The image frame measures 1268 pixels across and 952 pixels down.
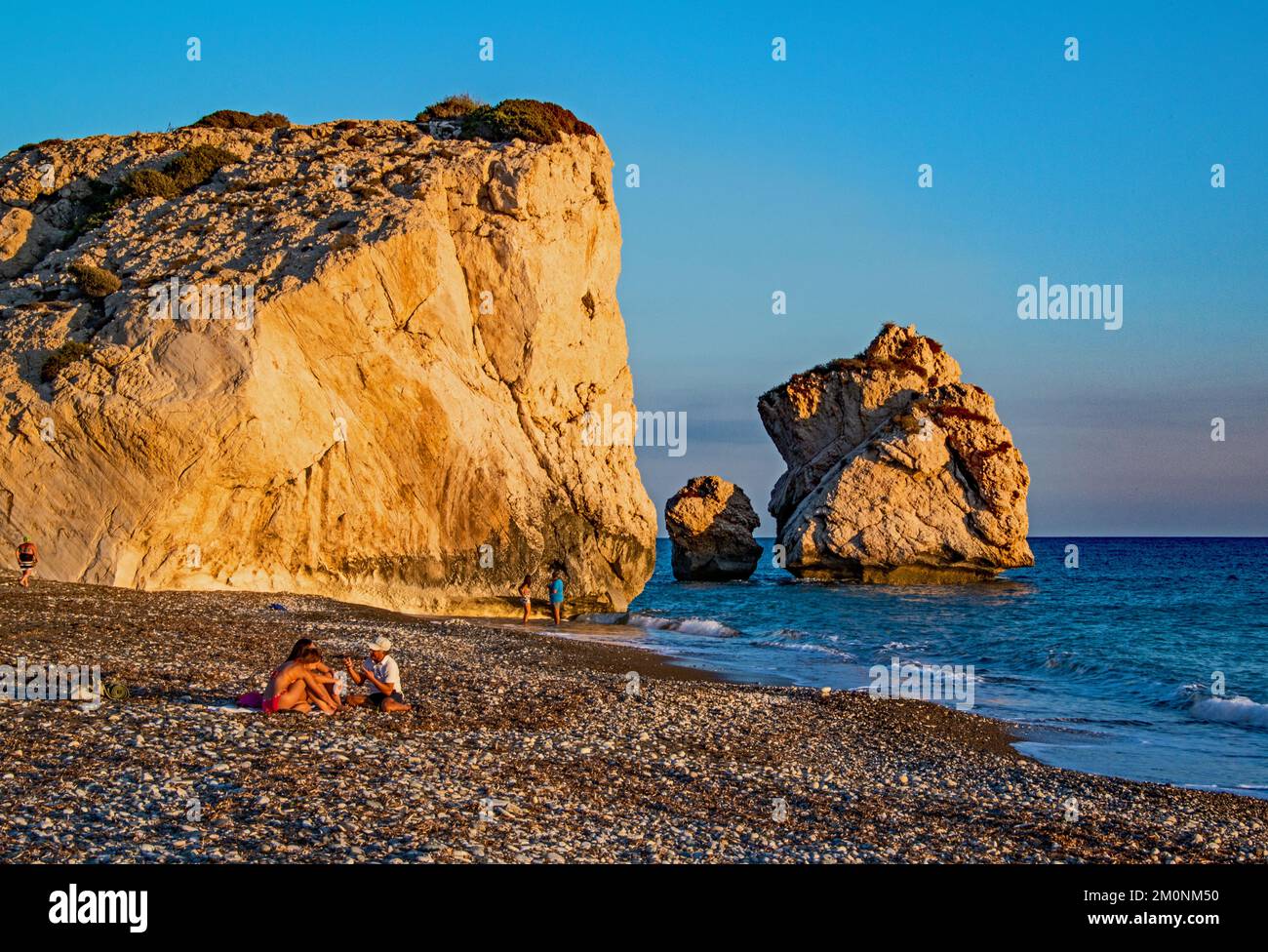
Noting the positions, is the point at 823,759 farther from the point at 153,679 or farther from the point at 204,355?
the point at 204,355

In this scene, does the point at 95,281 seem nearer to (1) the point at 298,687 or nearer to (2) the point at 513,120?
(2) the point at 513,120

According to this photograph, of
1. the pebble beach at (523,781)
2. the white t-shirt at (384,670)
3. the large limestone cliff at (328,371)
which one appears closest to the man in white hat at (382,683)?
the white t-shirt at (384,670)

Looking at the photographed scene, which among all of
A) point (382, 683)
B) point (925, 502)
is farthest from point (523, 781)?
point (925, 502)

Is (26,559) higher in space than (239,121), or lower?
lower

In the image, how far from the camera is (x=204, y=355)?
27.3 m

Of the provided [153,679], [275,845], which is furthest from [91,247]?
[275,845]

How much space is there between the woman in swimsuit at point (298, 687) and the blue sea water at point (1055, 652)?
35.7 ft

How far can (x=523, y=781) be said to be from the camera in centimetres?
1059

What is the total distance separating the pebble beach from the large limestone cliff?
342 inches

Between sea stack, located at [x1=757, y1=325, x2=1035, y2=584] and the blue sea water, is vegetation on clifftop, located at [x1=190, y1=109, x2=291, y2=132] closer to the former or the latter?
the blue sea water

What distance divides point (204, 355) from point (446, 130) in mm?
16322

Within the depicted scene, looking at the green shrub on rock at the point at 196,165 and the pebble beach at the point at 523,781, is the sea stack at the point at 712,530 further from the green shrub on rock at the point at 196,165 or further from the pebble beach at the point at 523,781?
the pebble beach at the point at 523,781

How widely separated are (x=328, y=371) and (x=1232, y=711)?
2424 centimetres

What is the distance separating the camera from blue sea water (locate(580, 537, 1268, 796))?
59.4 ft
